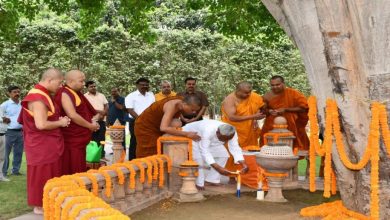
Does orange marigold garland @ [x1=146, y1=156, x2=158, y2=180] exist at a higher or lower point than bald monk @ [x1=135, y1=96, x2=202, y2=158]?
lower

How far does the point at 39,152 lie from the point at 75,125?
64 cm

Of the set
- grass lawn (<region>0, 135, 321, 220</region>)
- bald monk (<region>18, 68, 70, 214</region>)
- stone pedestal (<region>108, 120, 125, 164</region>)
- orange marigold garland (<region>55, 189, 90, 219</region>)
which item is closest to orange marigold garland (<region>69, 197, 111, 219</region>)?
orange marigold garland (<region>55, 189, 90, 219</region>)

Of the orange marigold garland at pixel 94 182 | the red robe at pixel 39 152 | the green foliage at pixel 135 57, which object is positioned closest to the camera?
the orange marigold garland at pixel 94 182

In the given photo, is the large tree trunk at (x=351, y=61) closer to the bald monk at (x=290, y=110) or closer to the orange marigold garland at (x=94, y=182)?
the orange marigold garland at (x=94, y=182)

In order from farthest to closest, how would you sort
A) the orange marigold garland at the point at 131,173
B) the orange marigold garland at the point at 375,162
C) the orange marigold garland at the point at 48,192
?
the orange marigold garland at the point at 131,173 < the orange marigold garland at the point at 375,162 < the orange marigold garland at the point at 48,192

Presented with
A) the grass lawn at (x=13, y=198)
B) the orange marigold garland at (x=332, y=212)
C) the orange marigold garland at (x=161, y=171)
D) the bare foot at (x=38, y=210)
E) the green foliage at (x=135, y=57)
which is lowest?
the grass lawn at (x=13, y=198)

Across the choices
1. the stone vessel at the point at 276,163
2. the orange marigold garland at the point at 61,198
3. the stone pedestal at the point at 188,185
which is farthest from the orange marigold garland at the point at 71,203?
the stone vessel at the point at 276,163

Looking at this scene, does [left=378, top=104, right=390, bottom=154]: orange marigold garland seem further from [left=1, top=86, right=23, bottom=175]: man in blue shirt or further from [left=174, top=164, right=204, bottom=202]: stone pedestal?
[left=1, top=86, right=23, bottom=175]: man in blue shirt

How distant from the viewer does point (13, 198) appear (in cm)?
649

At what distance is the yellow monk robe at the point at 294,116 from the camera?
25.2ft

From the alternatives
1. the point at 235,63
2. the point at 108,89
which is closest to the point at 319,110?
the point at 108,89

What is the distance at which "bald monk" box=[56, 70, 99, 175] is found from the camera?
561cm

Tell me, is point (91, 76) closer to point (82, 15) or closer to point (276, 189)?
point (82, 15)

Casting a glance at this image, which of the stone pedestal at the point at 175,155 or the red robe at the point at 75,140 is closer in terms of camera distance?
the red robe at the point at 75,140
